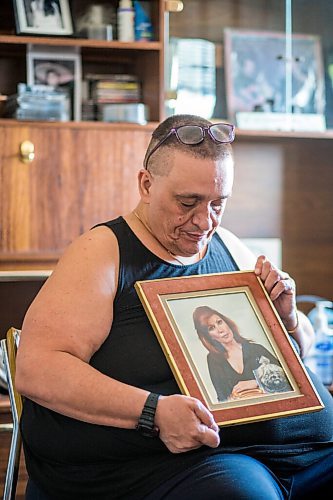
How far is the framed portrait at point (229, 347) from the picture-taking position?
1.51 metres

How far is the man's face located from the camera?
1.64 metres

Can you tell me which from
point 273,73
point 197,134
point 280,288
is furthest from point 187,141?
point 273,73

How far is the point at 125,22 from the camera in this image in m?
2.99

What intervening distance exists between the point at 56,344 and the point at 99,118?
1.65 m

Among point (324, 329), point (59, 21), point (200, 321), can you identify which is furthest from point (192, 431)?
point (59, 21)

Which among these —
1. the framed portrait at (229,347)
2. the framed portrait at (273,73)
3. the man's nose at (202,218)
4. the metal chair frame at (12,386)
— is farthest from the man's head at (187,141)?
the framed portrait at (273,73)

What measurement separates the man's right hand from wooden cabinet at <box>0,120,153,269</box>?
1.52m

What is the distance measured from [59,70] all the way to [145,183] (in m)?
1.49

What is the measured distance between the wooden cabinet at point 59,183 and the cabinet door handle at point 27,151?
0.5 inches

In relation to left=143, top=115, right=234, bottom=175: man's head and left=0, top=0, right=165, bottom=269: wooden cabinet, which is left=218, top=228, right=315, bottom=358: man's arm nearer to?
left=143, top=115, right=234, bottom=175: man's head

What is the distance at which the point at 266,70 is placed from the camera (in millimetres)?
3385

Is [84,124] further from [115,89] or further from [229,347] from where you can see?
[229,347]

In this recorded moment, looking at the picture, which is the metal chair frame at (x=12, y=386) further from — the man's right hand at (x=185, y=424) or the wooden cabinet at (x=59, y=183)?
the wooden cabinet at (x=59, y=183)

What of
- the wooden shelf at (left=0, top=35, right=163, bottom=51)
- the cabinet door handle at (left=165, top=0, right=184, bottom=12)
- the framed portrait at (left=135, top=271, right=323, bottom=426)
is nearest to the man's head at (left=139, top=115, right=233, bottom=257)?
the framed portrait at (left=135, top=271, right=323, bottom=426)
